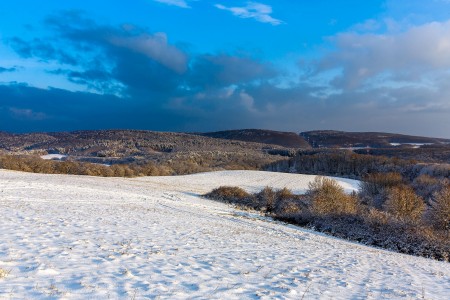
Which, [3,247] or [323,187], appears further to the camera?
[323,187]

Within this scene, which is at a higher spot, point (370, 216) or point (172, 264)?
point (172, 264)

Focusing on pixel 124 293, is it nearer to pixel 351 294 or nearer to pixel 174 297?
pixel 174 297

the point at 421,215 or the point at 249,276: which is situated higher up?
the point at 249,276

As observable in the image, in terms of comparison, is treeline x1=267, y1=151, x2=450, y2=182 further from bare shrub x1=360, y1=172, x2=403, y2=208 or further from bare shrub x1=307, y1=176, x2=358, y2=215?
bare shrub x1=307, y1=176, x2=358, y2=215

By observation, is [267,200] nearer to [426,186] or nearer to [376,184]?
[376,184]

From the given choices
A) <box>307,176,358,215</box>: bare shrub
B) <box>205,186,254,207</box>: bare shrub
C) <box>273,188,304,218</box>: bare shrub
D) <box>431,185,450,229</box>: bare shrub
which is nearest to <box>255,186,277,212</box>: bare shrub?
<box>273,188,304,218</box>: bare shrub

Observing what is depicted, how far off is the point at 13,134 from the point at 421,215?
194125mm

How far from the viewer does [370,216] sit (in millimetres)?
28234

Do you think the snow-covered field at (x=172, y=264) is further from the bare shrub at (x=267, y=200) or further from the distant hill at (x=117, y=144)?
the distant hill at (x=117, y=144)

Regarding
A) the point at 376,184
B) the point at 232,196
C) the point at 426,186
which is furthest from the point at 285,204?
the point at 426,186

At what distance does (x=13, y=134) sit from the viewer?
186250mm

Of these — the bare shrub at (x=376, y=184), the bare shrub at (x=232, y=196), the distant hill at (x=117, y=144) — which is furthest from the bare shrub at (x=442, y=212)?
the distant hill at (x=117, y=144)

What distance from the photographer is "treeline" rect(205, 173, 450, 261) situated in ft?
78.2

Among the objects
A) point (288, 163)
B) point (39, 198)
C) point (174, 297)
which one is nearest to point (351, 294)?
point (174, 297)
